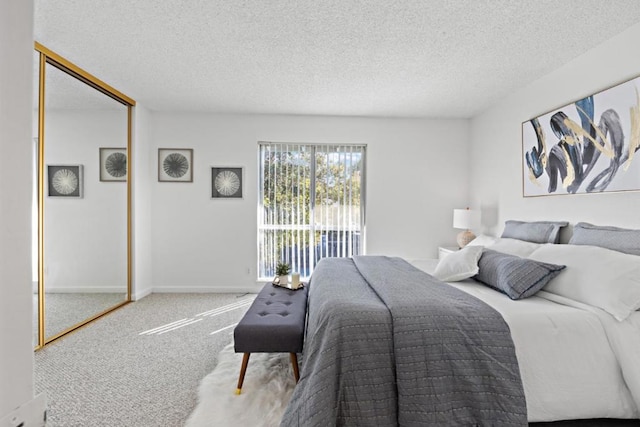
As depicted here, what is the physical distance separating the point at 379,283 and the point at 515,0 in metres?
2.01

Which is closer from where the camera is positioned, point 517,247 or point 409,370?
point 409,370

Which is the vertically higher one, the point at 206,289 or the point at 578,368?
the point at 578,368

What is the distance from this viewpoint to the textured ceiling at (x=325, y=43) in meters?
2.10

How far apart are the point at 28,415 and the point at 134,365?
230 cm

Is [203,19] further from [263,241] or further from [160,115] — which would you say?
[263,241]

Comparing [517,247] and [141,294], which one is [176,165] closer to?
[141,294]

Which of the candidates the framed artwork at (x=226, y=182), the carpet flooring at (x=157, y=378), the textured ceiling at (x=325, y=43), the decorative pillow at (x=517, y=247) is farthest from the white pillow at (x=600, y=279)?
the framed artwork at (x=226, y=182)

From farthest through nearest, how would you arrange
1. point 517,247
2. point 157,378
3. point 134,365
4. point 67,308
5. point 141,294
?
point 141,294
point 67,308
point 517,247
point 134,365
point 157,378

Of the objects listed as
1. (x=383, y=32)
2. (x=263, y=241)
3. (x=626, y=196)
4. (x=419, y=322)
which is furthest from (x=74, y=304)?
(x=626, y=196)

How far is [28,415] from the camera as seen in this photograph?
0.45 metres

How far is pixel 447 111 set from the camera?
13.6 feet

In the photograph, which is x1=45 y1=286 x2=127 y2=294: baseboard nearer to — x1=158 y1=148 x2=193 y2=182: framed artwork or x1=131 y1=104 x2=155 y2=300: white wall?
x1=131 y1=104 x2=155 y2=300: white wall

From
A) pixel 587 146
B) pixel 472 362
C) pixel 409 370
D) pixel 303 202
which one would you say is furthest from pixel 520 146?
pixel 409 370

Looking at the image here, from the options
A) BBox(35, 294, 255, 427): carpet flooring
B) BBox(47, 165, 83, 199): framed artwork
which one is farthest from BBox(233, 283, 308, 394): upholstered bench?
BBox(47, 165, 83, 199): framed artwork
